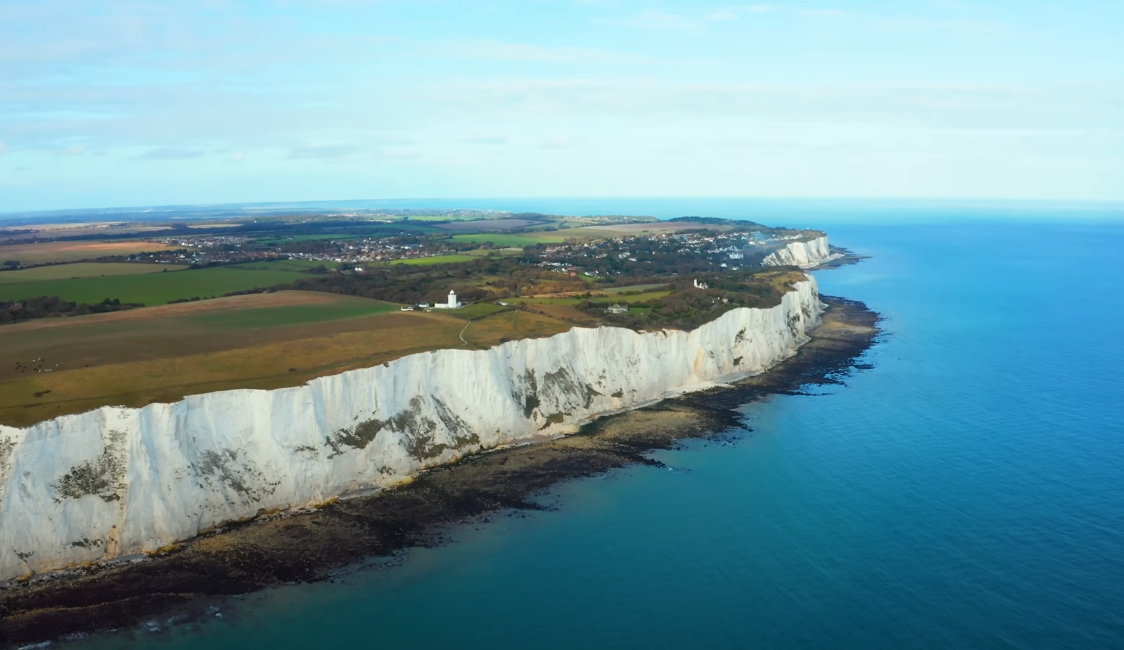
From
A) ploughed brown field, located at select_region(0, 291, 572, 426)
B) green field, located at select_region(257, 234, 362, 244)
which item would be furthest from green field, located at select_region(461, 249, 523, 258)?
ploughed brown field, located at select_region(0, 291, 572, 426)

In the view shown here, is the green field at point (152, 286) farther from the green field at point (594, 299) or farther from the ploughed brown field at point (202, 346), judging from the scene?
the green field at point (594, 299)

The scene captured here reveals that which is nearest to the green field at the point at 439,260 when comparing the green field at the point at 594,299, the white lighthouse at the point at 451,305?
the green field at the point at 594,299

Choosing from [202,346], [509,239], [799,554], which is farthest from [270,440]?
[509,239]

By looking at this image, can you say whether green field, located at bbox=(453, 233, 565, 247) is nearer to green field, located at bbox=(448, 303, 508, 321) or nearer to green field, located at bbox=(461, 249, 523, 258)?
green field, located at bbox=(461, 249, 523, 258)

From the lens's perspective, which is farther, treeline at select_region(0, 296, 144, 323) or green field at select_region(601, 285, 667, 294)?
green field at select_region(601, 285, 667, 294)

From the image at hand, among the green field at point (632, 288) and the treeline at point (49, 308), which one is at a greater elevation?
the treeline at point (49, 308)

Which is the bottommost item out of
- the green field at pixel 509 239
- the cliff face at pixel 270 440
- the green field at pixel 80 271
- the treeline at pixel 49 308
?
the cliff face at pixel 270 440

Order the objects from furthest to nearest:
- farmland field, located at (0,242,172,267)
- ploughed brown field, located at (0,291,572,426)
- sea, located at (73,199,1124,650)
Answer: farmland field, located at (0,242,172,267) → ploughed brown field, located at (0,291,572,426) → sea, located at (73,199,1124,650)
